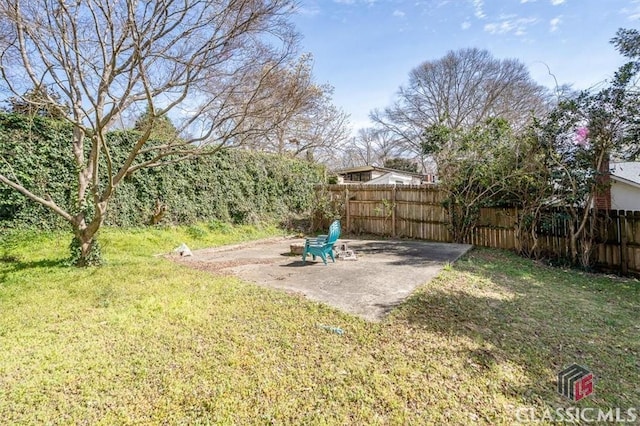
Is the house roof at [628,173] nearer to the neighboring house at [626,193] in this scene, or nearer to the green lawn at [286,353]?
the neighboring house at [626,193]

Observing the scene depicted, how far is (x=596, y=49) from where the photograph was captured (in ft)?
22.6

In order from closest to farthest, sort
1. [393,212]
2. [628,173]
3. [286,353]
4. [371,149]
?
[286,353] → [393,212] → [628,173] → [371,149]

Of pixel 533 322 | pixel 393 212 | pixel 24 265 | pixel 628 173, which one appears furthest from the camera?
pixel 628 173

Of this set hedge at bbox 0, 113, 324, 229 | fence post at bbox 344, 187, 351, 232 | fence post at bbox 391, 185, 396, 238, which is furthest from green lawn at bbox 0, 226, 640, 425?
fence post at bbox 344, 187, 351, 232

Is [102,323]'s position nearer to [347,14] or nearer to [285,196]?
[347,14]

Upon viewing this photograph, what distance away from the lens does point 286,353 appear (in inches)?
109

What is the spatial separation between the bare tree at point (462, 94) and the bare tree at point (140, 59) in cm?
1546

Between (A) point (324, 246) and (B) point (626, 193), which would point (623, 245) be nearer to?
(B) point (626, 193)

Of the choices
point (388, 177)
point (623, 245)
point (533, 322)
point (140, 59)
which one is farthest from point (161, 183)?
point (388, 177)

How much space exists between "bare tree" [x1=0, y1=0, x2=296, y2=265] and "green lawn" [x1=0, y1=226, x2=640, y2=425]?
254cm

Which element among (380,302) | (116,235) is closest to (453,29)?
(380,302)

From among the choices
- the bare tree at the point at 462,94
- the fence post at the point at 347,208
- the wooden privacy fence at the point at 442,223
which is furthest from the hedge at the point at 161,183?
the bare tree at the point at 462,94

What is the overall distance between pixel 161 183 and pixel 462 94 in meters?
19.7

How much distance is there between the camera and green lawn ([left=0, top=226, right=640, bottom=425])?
211 cm
